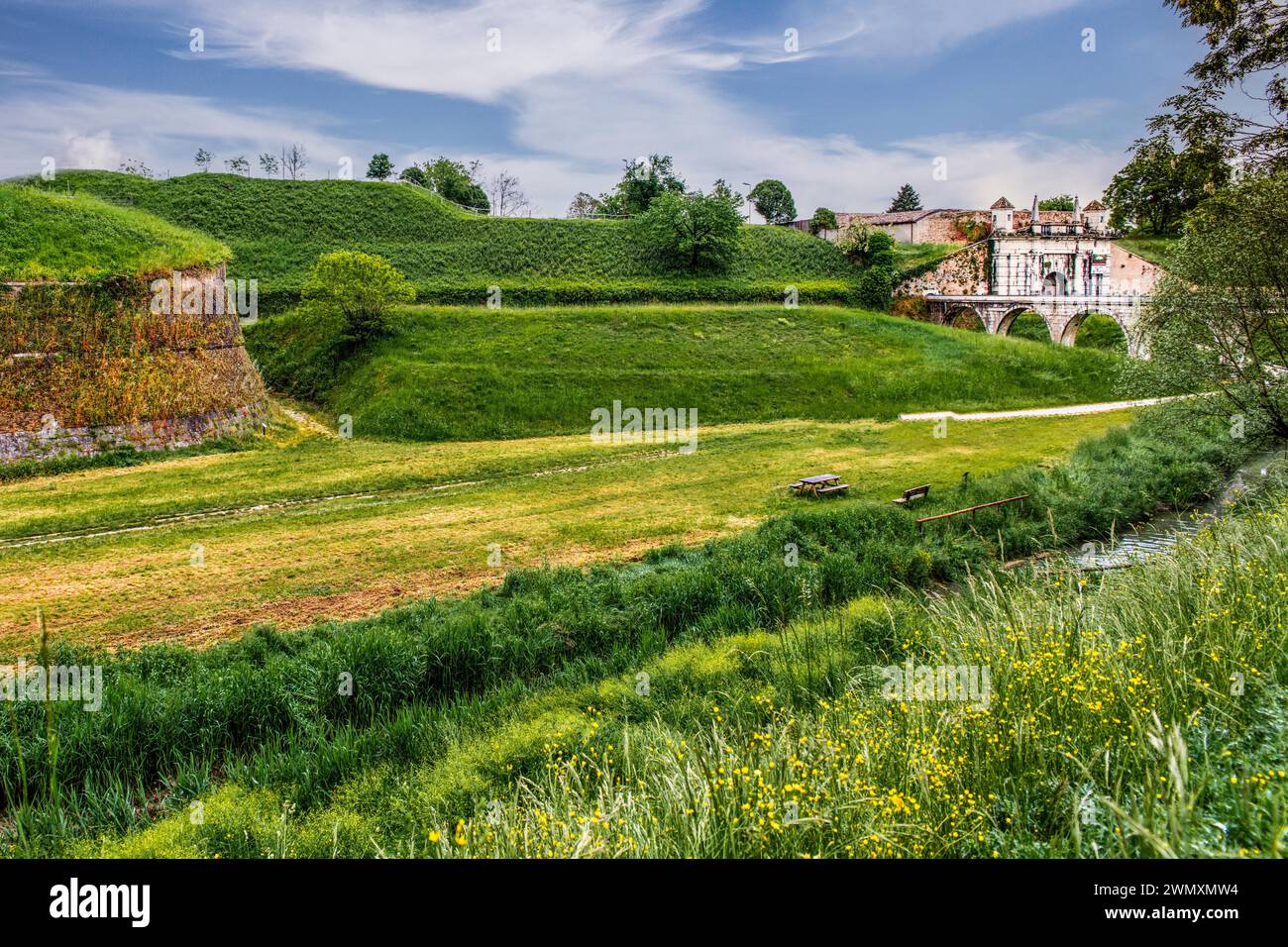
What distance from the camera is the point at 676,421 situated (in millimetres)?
34906

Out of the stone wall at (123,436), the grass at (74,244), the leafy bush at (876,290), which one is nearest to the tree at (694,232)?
the leafy bush at (876,290)

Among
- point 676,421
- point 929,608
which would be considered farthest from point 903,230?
point 929,608

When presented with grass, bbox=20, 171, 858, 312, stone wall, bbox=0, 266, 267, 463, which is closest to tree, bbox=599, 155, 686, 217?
grass, bbox=20, 171, 858, 312

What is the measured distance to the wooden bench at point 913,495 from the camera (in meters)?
19.7

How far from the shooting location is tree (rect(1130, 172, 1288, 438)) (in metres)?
18.3

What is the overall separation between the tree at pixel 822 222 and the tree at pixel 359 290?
4855 cm

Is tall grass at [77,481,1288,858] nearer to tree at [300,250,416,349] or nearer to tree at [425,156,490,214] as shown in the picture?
tree at [300,250,416,349]

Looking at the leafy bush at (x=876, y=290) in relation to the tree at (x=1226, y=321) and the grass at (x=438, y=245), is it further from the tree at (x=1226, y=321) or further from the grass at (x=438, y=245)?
the tree at (x=1226, y=321)

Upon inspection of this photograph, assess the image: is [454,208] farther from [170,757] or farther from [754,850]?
[754,850]

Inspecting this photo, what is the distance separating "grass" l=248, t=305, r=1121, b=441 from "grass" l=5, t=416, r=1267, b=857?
65.9ft

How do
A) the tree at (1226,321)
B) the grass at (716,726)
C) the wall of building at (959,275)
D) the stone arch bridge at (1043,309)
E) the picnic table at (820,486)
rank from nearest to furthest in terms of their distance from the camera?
1. the grass at (716,726)
2. the tree at (1226,321)
3. the picnic table at (820,486)
4. the stone arch bridge at (1043,309)
5. the wall of building at (959,275)

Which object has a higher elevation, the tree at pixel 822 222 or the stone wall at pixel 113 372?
the tree at pixel 822 222

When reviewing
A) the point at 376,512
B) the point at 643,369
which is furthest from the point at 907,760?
the point at 643,369

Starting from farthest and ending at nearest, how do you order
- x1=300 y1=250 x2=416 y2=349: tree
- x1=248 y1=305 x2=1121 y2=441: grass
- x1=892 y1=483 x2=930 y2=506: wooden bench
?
1. x1=300 y1=250 x2=416 y2=349: tree
2. x1=248 y1=305 x2=1121 y2=441: grass
3. x1=892 y1=483 x2=930 y2=506: wooden bench
